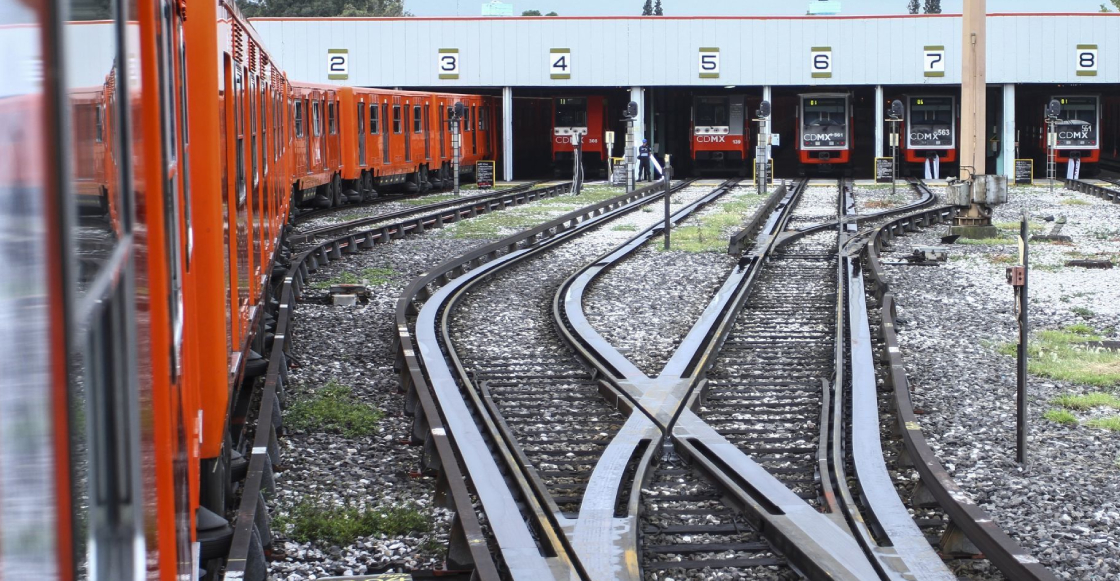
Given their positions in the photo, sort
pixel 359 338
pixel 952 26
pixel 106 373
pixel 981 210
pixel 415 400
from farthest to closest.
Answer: pixel 952 26, pixel 981 210, pixel 359 338, pixel 415 400, pixel 106 373

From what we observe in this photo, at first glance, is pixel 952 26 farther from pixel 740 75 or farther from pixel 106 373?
pixel 106 373

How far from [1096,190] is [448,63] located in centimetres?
1930

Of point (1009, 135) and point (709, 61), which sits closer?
point (1009, 135)

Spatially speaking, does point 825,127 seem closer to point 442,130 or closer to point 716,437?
point 442,130

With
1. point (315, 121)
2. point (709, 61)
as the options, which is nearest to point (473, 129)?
point (709, 61)

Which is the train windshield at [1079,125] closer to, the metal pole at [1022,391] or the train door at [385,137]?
the train door at [385,137]

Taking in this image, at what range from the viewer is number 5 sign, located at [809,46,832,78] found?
132 ft

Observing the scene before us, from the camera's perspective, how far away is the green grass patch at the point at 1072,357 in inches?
371

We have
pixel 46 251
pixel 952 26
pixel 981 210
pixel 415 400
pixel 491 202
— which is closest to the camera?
pixel 46 251

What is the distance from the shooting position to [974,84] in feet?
66.5

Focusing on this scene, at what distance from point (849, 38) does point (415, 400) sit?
112 feet

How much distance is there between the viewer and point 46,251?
47.2 inches

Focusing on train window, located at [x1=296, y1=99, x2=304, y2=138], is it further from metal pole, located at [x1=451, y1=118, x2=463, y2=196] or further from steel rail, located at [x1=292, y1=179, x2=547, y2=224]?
metal pole, located at [x1=451, y1=118, x2=463, y2=196]

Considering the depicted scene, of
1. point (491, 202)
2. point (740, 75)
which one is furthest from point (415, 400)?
point (740, 75)
